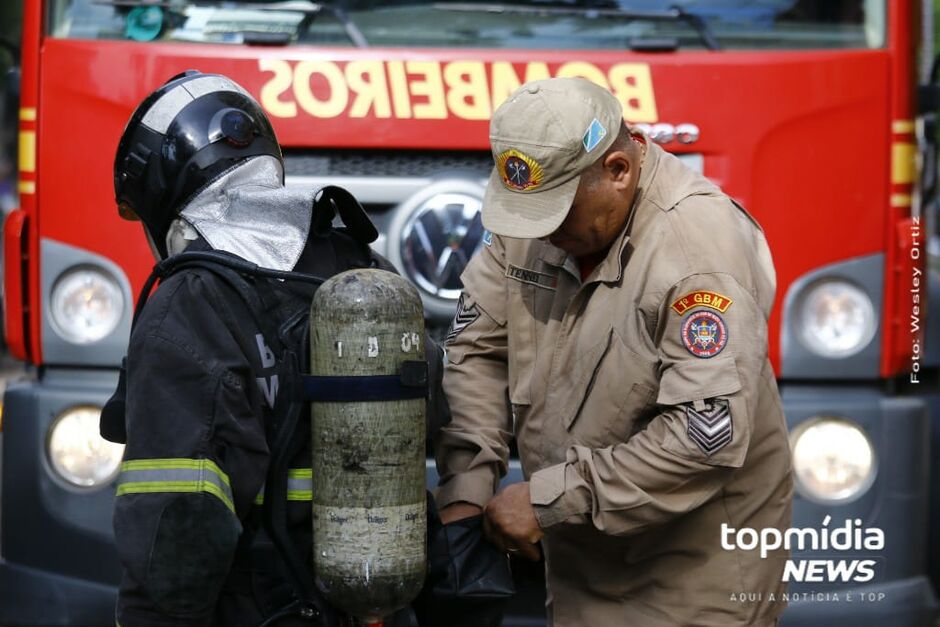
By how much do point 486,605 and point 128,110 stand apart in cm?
191

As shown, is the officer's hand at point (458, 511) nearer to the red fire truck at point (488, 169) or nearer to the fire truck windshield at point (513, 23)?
the red fire truck at point (488, 169)

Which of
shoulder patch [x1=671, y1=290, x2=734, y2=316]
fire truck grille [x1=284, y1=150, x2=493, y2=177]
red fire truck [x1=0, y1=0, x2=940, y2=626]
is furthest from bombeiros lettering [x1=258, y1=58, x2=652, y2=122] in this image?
shoulder patch [x1=671, y1=290, x2=734, y2=316]

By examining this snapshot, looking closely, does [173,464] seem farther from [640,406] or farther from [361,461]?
[640,406]

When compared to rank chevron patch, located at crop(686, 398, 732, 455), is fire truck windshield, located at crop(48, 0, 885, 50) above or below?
above

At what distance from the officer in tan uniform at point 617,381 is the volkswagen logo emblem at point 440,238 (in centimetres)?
78

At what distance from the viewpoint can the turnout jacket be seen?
2.12m

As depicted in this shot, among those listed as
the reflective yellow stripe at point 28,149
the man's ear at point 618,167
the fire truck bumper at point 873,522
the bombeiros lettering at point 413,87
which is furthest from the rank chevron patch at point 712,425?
the reflective yellow stripe at point 28,149

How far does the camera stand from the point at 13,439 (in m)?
3.80

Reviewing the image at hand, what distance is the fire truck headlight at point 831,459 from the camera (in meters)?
3.65

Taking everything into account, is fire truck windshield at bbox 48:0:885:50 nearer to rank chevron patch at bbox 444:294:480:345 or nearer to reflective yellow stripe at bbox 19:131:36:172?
reflective yellow stripe at bbox 19:131:36:172

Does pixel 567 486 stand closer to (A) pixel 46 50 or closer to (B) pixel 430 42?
(B) pixel 430 42

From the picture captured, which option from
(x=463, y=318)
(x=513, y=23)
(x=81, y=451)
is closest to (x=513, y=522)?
(x=463, y=318)

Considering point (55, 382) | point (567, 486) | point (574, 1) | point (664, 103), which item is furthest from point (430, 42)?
point (567, 486)

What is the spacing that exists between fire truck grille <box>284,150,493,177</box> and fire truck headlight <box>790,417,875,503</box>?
116 centimetres
